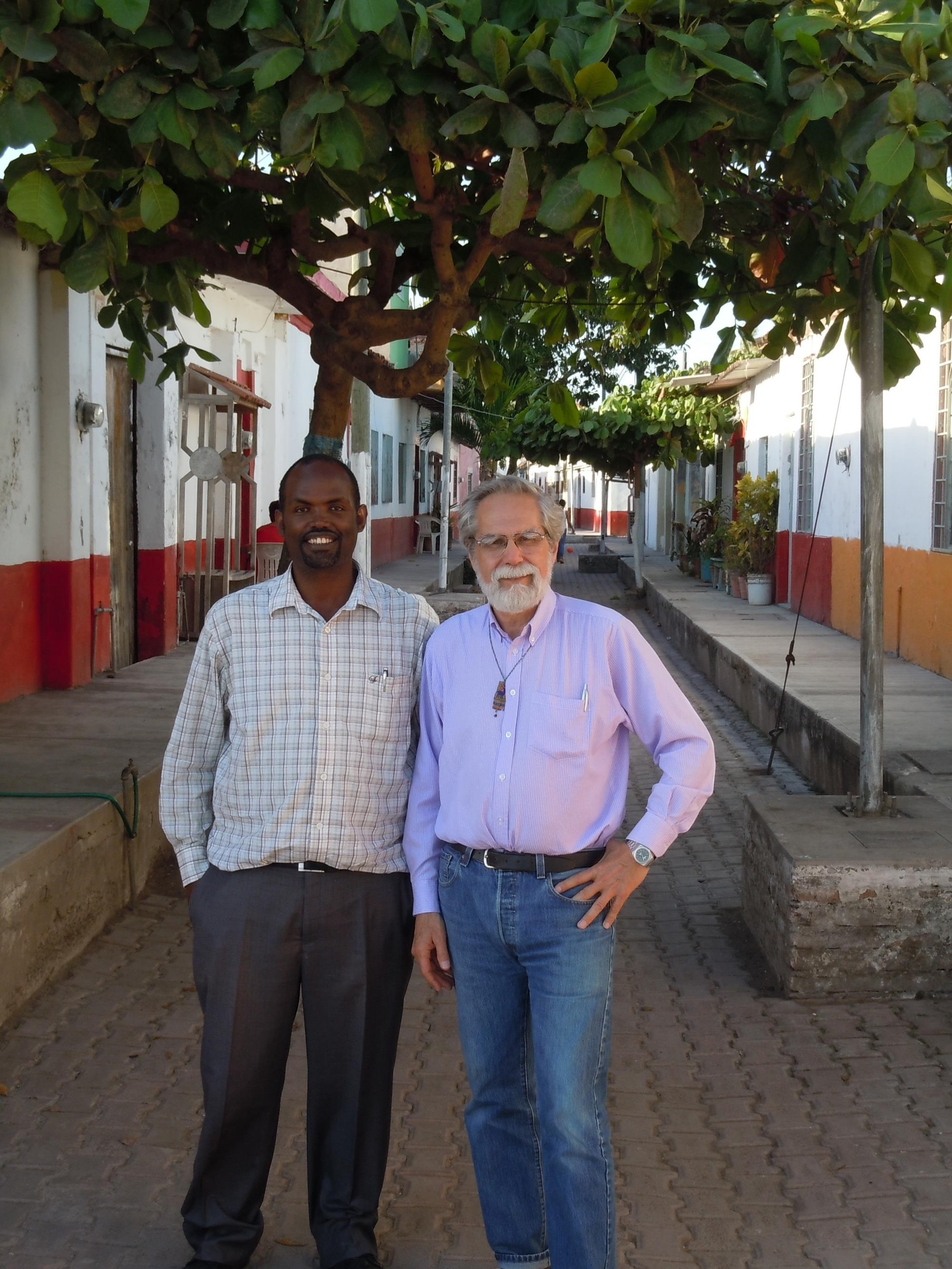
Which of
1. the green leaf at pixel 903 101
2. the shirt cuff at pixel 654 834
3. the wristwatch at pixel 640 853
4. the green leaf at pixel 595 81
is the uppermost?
the green leaf at pixel 595 81

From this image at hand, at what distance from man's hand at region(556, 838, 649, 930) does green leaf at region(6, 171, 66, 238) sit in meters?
2.14

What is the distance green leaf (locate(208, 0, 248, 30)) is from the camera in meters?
3.55

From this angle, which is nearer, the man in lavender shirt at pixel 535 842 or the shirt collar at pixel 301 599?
the man in lavender shirt at pixel 535 842

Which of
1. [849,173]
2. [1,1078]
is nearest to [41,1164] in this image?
[1,1078]

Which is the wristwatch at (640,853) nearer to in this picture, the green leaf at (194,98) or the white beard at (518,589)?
the white beard at (518,589)

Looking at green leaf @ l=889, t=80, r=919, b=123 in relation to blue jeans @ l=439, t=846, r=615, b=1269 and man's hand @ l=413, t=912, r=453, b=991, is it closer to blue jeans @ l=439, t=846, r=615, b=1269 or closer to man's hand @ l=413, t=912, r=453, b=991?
blue jeans @ l=439, t=846, r=615, b=1269

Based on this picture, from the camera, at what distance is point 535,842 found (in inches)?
110

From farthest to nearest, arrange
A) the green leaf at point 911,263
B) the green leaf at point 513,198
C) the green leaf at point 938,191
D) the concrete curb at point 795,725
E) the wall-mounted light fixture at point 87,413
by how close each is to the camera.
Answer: the wall-mounted light fixture at point 87,413
the concrete curb at point 795,725
the green leaf at point 911,263
the green leaf at point 513,198
the green leaf at point 938,191

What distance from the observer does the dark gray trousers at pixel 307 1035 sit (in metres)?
2.99

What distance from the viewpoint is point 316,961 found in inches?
119

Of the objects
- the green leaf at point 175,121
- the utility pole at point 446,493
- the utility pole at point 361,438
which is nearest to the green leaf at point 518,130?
the green leaf at point 175,121

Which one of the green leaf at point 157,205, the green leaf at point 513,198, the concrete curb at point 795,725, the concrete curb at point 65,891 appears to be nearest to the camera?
the green leaf at point 513,198

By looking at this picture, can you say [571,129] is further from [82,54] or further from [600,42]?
[82,54]

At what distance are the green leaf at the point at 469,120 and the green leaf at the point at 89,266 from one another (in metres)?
1.19
